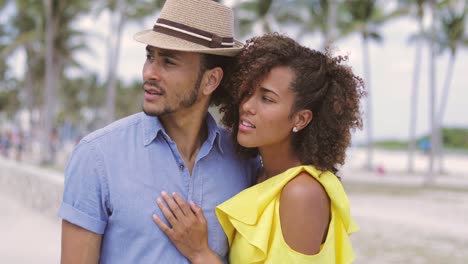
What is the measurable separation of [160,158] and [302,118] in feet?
1.86

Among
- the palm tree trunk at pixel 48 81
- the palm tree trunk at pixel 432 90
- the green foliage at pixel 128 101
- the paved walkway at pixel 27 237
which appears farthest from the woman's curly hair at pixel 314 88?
the green foliage at pixel 128 101

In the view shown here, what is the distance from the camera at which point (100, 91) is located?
8594 centimetres

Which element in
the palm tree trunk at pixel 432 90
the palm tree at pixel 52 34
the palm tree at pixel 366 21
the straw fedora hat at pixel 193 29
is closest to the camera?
Answer: the straw fedora hat at pixel 193 29

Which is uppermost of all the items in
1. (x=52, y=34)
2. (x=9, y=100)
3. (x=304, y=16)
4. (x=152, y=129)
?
(x=304, y=16)

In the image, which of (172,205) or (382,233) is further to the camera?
(382,233)

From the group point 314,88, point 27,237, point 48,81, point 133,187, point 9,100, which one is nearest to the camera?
point 133,187

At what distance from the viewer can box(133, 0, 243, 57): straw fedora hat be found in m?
2.20

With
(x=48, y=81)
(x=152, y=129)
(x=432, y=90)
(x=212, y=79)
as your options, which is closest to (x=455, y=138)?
(x=432, y=90)

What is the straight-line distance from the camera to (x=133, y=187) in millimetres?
2057

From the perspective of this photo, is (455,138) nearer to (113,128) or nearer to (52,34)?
(52,34)

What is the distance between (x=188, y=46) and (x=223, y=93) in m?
0.42

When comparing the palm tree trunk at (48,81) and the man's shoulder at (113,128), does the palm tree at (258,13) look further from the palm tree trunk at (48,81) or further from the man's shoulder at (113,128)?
the man's shoulder at (113,128)

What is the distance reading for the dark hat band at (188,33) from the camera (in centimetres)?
222

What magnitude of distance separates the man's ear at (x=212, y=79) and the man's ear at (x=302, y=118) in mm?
327
